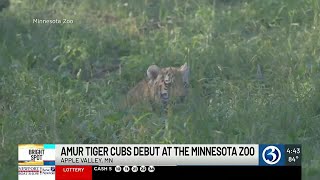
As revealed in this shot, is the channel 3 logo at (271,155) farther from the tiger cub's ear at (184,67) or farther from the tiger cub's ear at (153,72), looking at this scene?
the tiger cub's ear at (153,72)

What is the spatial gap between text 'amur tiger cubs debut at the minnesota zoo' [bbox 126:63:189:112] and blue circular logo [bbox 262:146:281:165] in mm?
1882

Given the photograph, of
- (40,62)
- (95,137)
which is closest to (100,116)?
(95,137)

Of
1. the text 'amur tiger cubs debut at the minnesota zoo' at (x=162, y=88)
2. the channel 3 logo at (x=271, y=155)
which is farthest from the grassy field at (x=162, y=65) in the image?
the channel 3 logo at (x=271, y=155)

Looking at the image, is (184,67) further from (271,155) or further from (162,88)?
(271,155)

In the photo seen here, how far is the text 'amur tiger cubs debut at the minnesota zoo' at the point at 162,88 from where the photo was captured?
8.86 m

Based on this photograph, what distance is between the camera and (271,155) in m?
6.98

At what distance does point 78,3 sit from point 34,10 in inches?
19.7

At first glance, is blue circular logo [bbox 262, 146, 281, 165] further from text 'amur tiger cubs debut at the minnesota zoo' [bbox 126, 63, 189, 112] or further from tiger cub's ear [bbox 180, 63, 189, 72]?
tiger cub's ear [bbox 180, 63, 189, 72]

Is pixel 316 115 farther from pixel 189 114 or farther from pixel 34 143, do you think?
pixel 34 143

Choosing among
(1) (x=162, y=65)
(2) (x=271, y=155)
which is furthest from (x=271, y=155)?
(1) (x=162, y=65)

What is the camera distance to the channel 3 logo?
6957mm

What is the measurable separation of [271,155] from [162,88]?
2.14 m

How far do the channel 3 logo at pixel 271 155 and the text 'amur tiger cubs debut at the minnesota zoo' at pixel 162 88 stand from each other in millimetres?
1862

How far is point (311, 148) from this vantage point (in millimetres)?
7930
